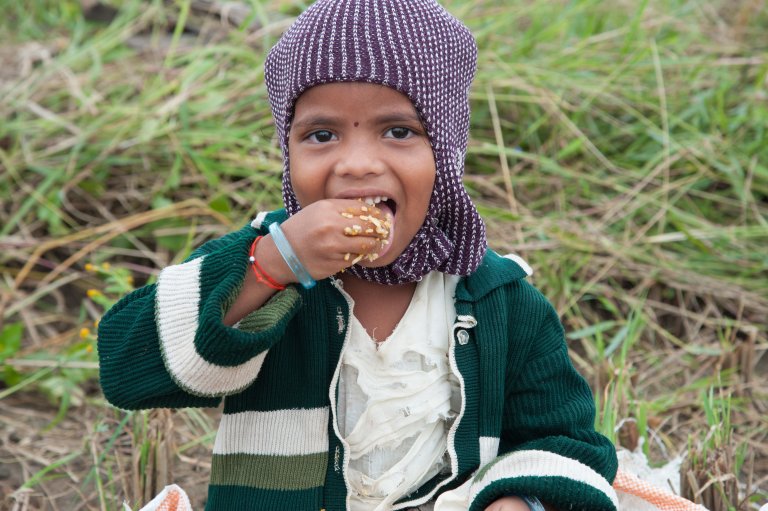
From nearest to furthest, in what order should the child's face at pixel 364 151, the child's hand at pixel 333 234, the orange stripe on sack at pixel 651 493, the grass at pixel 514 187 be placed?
the child's hand at pixel 333 234 < the child's face at pixel 364 151 < the orange stripe on sack at pixel 651 493 < the grass at pixel 514 187

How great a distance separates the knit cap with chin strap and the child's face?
3 cm

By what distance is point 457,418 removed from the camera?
6.47 feet

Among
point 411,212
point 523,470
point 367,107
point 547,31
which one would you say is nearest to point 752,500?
point 523,470

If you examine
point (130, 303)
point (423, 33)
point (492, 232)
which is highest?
point (423, 33)

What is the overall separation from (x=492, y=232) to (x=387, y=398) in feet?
5.55

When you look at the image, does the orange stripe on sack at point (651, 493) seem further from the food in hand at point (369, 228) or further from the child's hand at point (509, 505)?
the food in hand at point (369, 228)

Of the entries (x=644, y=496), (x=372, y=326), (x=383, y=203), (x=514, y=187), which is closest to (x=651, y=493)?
(x=644, y=496)

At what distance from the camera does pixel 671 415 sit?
291 cm

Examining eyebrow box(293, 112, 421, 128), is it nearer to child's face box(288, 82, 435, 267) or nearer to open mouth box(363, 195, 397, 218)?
child's face box(288, 82, 435, 267)

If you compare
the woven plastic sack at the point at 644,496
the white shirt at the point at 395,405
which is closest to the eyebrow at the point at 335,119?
the white shirt at the point at 395,405

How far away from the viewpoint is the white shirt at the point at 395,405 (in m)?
1.97

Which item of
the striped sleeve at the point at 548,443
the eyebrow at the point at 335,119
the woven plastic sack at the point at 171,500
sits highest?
the eyebrow at the point at 335,119

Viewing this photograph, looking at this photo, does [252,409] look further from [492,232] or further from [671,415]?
[492,232]

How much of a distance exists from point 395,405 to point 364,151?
1.72 feet
